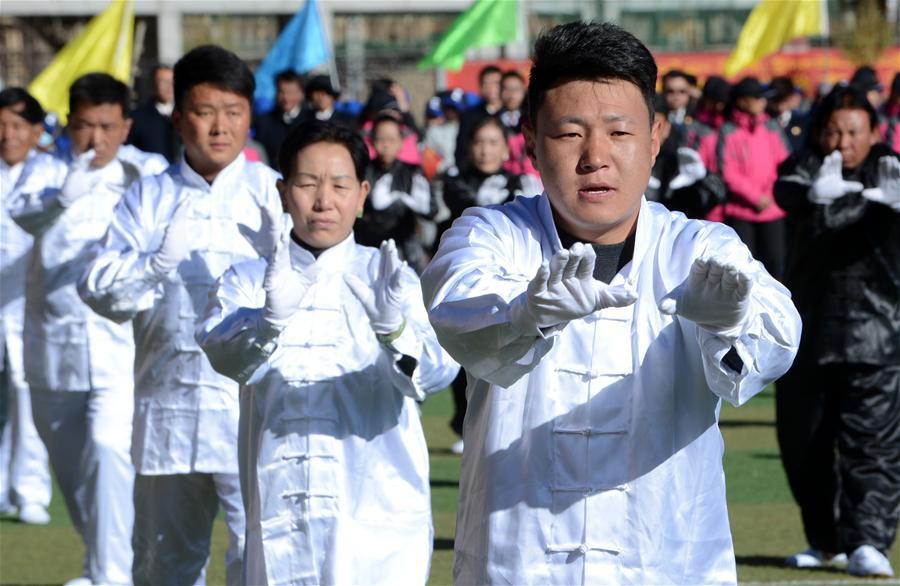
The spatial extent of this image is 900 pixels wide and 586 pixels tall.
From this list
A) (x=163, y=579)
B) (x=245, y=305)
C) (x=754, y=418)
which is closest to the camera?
(x=245, y=305)

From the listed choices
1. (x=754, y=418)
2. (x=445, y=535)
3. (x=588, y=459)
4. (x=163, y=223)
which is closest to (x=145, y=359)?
(x=163, y=223)

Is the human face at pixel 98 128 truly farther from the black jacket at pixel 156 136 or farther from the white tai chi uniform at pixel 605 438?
the black jacket at pixel 156 136

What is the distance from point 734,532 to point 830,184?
6.55 ft

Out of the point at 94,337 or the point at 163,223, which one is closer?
the point at 163,223

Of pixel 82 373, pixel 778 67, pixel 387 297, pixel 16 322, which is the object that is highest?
pixel 778 67

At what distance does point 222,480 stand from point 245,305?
124 cm

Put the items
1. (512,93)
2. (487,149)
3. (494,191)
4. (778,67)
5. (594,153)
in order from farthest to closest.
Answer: (778,67), (512,93), (487,149), (494,191), (594,153)

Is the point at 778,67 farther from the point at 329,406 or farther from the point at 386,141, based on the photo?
the point at 329,406

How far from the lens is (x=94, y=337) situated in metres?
8.01

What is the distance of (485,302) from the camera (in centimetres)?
330

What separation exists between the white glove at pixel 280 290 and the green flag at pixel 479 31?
13060 mm

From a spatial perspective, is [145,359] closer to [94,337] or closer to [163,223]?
[163,223]

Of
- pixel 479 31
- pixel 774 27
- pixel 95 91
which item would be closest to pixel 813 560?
pixel 95 91

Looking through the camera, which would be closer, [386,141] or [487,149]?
[487,149]
